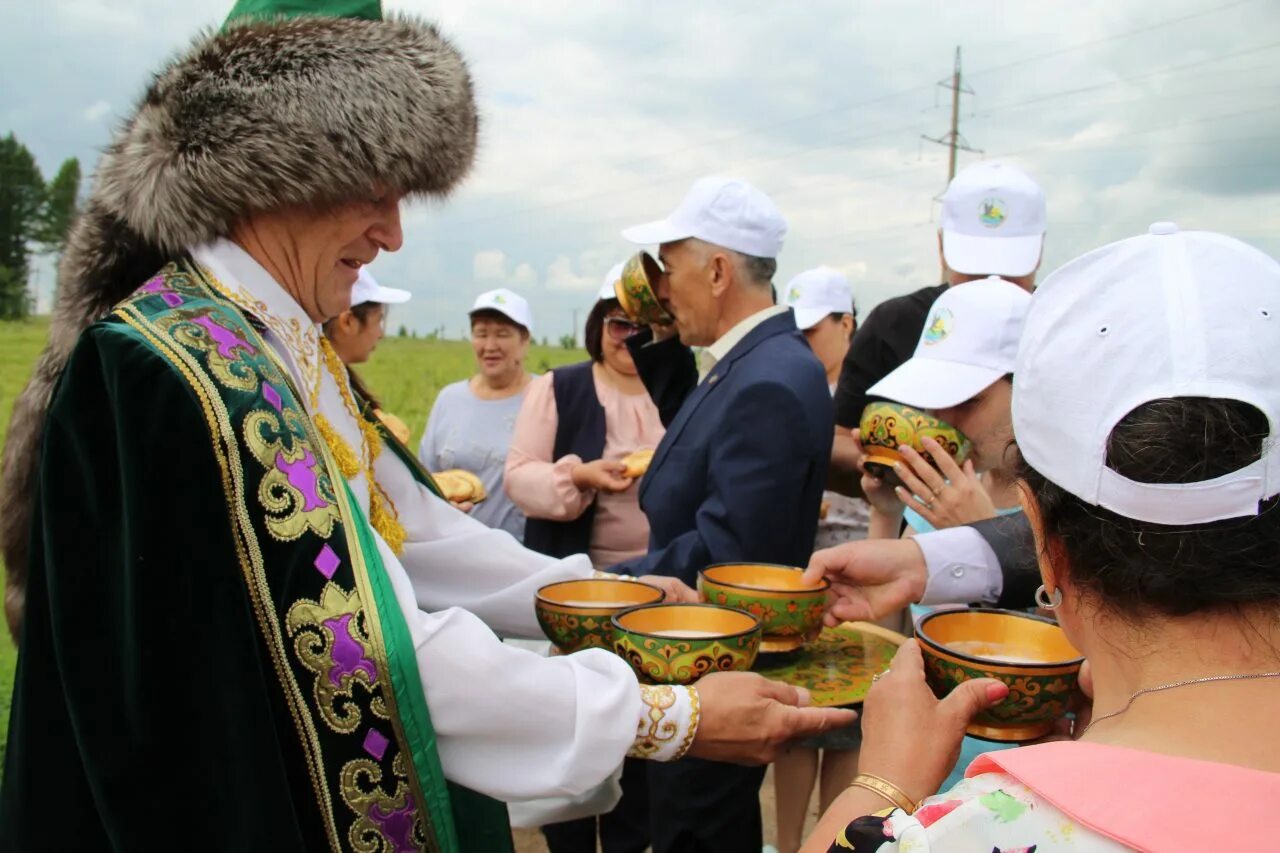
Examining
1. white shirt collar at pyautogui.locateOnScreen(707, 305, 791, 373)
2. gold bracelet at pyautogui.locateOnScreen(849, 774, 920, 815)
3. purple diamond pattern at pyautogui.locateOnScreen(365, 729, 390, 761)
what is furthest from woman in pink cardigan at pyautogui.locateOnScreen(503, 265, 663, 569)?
gold bracelet at pyautogui.locateOnScreen(849, 774, 920, 815)

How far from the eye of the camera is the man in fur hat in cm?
145

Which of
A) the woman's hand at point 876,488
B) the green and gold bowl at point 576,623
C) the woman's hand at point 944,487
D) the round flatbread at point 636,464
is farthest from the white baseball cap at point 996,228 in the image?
the green and gold bowl at point 576,623

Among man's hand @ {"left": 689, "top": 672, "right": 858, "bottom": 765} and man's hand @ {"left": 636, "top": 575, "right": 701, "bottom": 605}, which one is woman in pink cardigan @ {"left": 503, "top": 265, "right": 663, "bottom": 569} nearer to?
man's hand @ {"left": 636, "top": 575, "right": 701, "bottom": 605}

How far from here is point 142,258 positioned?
1.77m

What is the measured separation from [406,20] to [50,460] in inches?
42.7

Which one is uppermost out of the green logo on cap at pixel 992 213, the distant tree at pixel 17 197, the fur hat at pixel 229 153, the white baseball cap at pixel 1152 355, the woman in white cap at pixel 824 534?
the distant tree at pixel 17 197

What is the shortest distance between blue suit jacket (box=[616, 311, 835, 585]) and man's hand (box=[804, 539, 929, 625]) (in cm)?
46

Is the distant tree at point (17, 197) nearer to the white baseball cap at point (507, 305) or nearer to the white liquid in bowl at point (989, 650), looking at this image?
the white baseball cap at point (507, 305)

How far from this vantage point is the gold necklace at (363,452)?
1.86 m

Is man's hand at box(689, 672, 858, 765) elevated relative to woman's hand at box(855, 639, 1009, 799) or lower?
lower

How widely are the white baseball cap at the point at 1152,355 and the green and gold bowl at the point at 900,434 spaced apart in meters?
1.43

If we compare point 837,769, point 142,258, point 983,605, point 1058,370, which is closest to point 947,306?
point 983,605

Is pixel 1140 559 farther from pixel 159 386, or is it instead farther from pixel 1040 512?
pixel 159 386

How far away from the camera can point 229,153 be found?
5.39 feet
